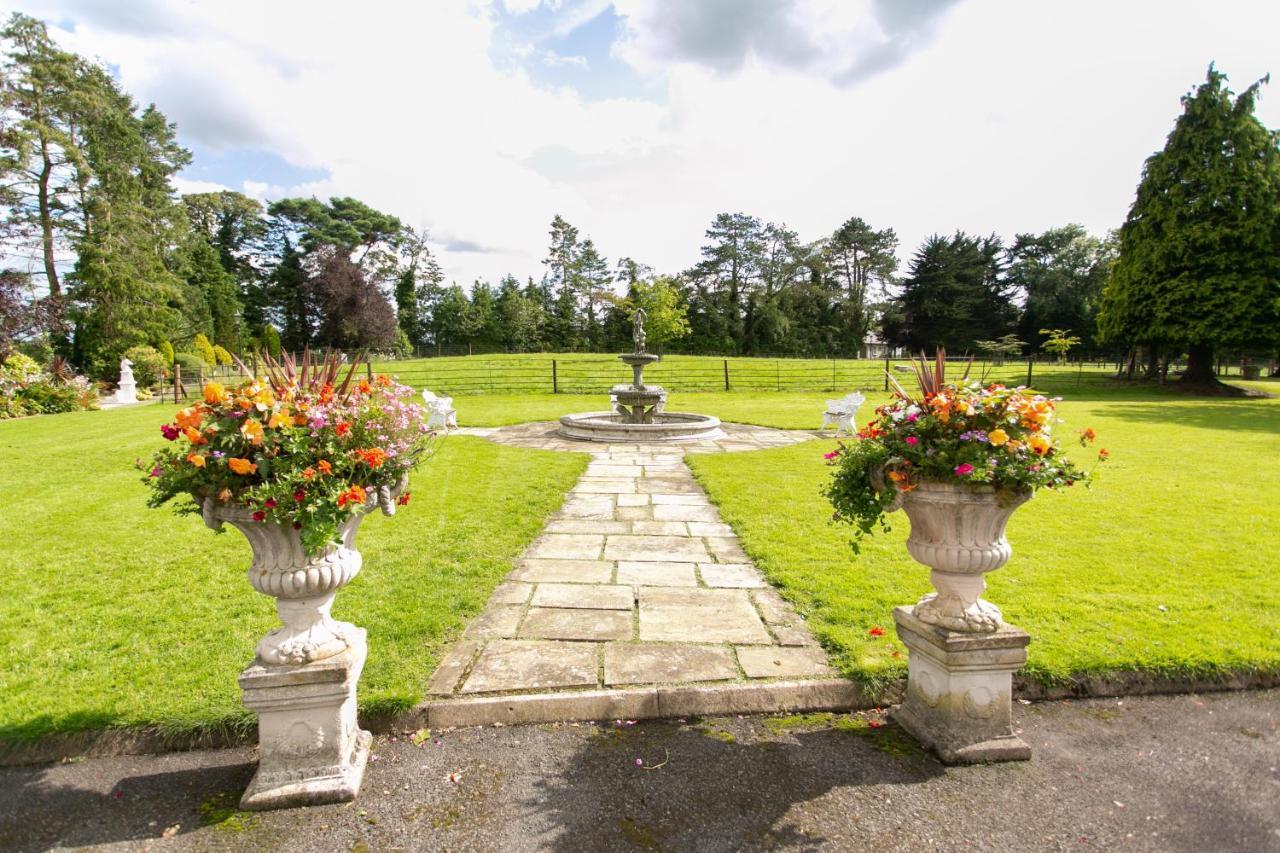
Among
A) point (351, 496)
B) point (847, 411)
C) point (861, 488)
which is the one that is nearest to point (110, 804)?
point (351, 496)

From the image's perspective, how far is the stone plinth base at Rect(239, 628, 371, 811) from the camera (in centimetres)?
212

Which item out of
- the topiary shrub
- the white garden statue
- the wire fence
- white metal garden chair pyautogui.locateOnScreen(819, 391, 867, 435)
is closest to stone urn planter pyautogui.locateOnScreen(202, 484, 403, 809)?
white metal garden chair pyautogui.locateOnScreen(819, 391, 867, 435)

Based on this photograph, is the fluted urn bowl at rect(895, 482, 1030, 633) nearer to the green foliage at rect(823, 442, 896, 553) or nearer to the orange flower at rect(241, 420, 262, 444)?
the green foliage at rect(823, 442, 896, 553)

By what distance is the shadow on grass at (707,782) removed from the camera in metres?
1.97

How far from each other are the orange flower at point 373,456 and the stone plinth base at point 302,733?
73 centimetres

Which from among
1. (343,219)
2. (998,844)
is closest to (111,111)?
(343,219)

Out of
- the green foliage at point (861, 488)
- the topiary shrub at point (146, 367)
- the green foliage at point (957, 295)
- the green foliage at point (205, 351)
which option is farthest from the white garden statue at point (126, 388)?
the green foliage at point (957, 295)

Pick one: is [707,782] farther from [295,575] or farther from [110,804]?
[110,804]

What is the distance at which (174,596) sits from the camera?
3.79 metres

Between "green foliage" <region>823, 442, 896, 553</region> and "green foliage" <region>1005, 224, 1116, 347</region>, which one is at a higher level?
"green foliage" <region>1005, 224, 1116, 347</region>

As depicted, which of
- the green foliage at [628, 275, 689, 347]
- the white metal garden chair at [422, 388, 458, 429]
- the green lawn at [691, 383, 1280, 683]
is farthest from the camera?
the green foliage at [628, 275, 689, 347]

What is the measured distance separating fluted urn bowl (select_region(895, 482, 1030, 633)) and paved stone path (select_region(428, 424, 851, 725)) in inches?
26.8

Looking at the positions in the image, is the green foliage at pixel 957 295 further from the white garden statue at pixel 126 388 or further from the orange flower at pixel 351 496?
the orange flower at pixel 351 496

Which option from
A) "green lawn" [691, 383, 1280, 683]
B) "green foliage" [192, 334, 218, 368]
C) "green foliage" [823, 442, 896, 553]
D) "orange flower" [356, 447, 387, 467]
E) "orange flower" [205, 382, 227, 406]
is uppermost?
"green foliage" [192, 334, 218, 368]
